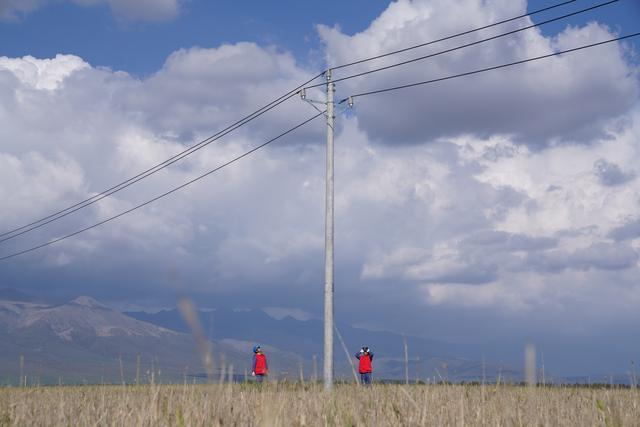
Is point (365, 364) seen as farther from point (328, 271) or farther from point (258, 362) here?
point (328, 271)

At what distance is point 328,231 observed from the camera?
25031mm

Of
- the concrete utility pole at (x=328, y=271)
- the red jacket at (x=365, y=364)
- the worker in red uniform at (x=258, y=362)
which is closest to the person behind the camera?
the concrete utility pole at (x=328, y=271)

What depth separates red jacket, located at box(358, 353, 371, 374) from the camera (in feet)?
101

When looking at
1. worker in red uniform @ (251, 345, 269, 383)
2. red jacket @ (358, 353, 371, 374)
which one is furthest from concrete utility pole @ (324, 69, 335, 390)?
worker in red uniform @ (251, 345, 269, 383)

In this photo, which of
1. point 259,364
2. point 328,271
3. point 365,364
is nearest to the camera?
point 328,271

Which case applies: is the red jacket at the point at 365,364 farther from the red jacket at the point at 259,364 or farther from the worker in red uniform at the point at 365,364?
the red jacket at the point at 259,364

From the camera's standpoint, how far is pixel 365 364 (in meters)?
31.0

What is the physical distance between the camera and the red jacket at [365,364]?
3075 centimetres

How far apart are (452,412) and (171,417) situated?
10.7ft

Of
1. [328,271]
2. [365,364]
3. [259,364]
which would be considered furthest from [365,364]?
[328,271]

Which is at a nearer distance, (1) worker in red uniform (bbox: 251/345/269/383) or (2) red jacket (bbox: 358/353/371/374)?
(2) red jacket (bbox: 358/353/371/374)

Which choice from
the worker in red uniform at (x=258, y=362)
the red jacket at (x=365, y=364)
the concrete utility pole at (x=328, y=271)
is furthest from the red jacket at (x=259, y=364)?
the concrete utility pole at (x=328, y=271)

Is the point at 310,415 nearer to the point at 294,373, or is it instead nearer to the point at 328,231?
the point at 294,373

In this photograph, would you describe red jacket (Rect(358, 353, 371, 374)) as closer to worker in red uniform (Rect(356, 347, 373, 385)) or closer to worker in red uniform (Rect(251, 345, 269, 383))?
worker in red uniform (Rect(356, 347, 373, 385))
